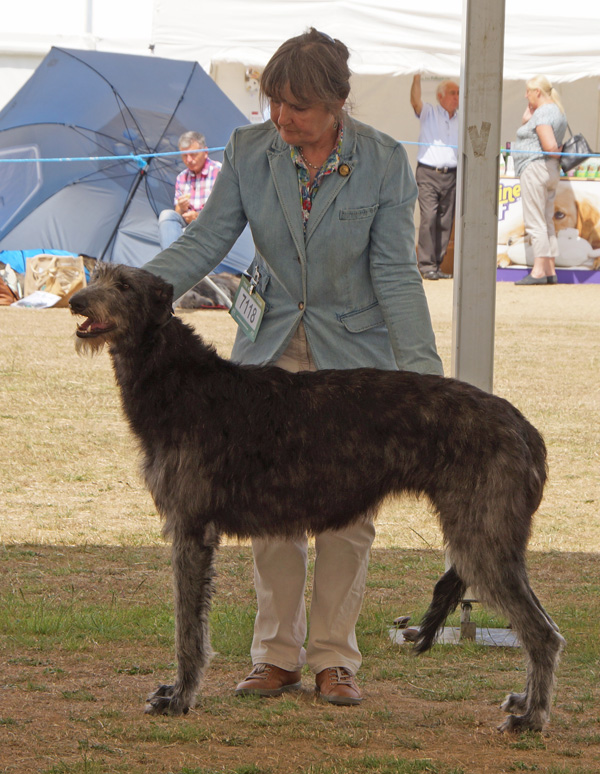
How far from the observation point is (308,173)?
12.3 feet

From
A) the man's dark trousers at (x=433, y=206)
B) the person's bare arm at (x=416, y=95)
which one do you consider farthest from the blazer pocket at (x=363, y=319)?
the person's bare arm at (x=416, y=95)

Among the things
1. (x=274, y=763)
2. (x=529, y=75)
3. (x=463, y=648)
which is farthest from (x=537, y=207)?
(x=274, y=763)

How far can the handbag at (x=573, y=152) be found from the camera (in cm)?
1619

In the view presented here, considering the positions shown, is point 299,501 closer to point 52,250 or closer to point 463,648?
point 463,648

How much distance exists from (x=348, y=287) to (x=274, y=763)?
5.24 ft

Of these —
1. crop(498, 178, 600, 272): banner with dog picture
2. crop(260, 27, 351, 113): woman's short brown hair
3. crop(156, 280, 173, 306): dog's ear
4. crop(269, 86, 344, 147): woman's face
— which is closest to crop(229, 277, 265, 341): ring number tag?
crop(156, 280, 173, 306): dog's ear

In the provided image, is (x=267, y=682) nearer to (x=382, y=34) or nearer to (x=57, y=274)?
(x=57, y=274)

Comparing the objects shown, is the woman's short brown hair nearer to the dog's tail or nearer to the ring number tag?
the ring number tag

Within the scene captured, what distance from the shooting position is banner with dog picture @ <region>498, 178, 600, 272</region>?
16.0 metres

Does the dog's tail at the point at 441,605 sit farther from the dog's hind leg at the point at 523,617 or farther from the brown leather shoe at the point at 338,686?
the brown leather shoe at the point at 338,686

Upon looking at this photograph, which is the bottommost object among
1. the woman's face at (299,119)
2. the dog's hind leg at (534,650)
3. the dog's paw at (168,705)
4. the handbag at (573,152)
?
the dog's paw at (168,705)

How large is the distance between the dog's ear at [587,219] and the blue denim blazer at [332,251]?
13.2 meters

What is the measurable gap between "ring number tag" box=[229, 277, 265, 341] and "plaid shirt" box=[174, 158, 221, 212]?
30.8 ft

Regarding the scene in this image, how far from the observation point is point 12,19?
18.5 meters
